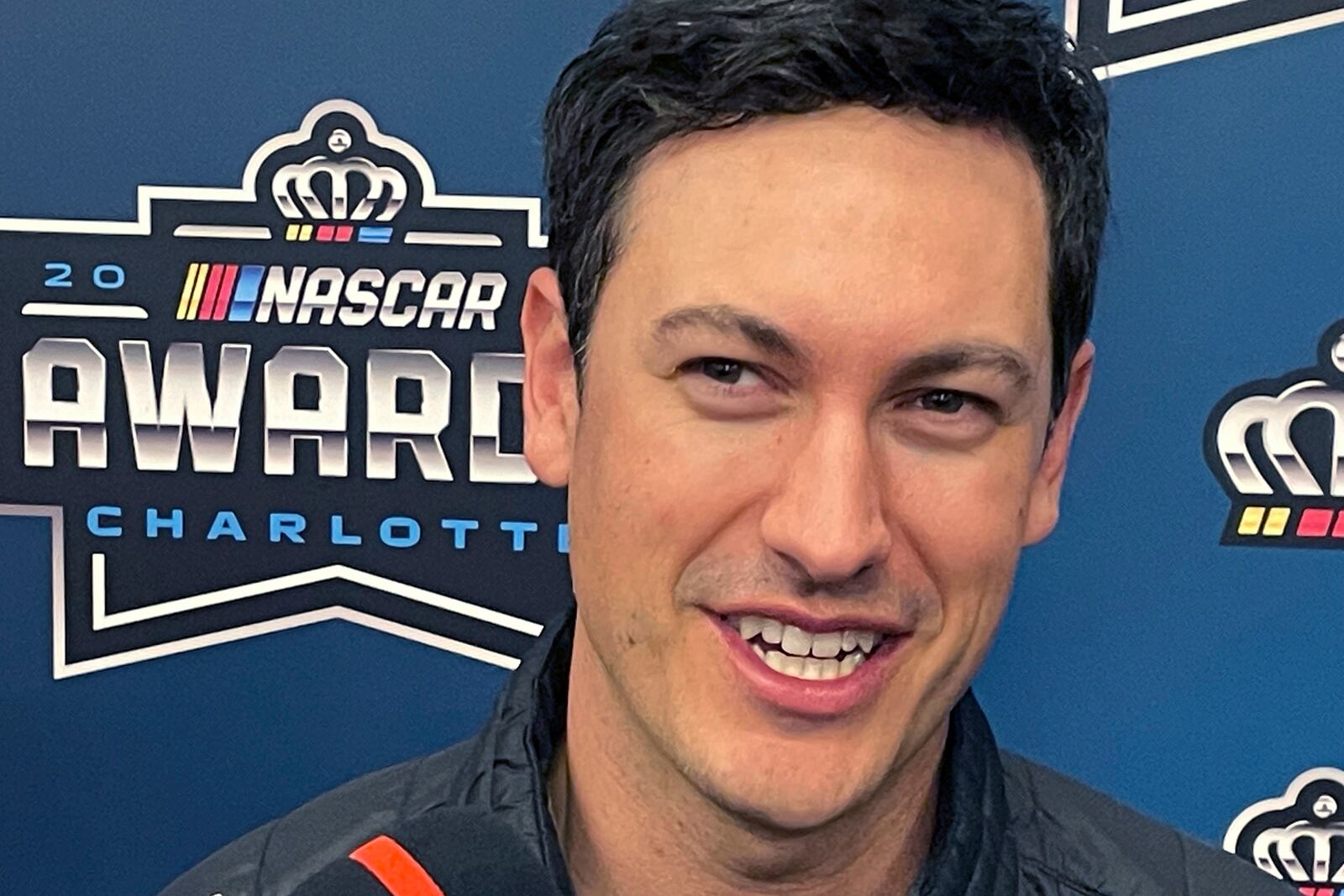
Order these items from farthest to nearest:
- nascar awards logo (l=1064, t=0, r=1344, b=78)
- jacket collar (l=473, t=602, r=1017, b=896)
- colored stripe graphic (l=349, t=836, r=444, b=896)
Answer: nascar awards logo (l=1064, t=0, r=1344, b=78), jacket collar (l=473, t=602, r=1017, b=896), colored stripe graphic (l=349, t=836, r=444, b=896)

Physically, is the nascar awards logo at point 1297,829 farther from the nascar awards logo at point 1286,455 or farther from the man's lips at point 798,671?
the man's lips at point 798,671

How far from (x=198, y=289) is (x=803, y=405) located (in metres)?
0.82

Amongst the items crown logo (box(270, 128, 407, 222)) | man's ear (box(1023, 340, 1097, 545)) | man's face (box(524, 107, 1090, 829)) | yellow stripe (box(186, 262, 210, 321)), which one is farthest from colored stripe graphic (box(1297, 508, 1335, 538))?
yellow stripe (box(186, 262, 210, 321))

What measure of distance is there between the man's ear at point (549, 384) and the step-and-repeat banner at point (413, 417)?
44 centimetres

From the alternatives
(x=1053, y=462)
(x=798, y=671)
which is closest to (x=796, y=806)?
(x=798, y=671)

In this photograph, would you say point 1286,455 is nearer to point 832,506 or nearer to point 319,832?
point 832,506

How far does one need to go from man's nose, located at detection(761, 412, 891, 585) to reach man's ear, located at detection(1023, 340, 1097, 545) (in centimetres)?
16

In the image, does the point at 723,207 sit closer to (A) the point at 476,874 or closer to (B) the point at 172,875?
(A) the point at 476,874

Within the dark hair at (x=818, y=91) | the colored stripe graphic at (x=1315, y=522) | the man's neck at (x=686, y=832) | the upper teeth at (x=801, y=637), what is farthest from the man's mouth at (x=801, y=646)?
the colored stripe graphic at (x=1315, y=522)

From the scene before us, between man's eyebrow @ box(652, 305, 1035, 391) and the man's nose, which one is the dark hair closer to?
man's eyebrow @ box(652, 305, 1035, 391)

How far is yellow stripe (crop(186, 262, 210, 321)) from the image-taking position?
1487 millimetres

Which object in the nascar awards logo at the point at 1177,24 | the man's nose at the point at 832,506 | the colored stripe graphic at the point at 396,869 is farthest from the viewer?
the nascar awards logo at the point at 1177,24

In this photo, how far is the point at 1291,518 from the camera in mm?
1476

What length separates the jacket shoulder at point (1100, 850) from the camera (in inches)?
41.1
